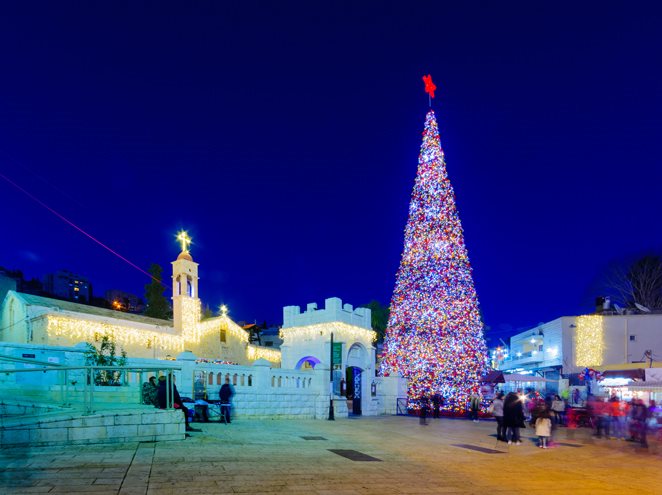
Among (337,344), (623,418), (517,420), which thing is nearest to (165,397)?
(517,420)

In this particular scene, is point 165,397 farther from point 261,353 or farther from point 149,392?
point 261,353

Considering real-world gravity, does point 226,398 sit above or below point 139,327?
below

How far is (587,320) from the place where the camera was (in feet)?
132

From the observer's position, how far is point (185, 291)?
33531 millimetres

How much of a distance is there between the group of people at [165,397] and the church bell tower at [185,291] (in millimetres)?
16127

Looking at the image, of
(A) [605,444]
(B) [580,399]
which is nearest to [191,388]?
(A) [605,444]

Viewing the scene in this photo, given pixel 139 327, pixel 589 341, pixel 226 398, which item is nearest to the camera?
pixel 226 398

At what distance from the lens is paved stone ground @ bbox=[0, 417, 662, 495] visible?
7305mm

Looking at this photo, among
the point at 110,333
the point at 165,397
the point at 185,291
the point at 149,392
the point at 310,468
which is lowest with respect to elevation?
the point at 310,468

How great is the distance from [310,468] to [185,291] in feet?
85.2

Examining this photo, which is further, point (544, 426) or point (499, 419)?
point (499, 419)

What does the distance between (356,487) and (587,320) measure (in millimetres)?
37669

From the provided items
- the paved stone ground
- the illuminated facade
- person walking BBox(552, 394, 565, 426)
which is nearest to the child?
the paved stone ground

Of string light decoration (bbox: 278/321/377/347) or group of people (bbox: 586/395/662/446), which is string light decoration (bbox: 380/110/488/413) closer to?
string light decoration (bbox: 278/321/377/347)
